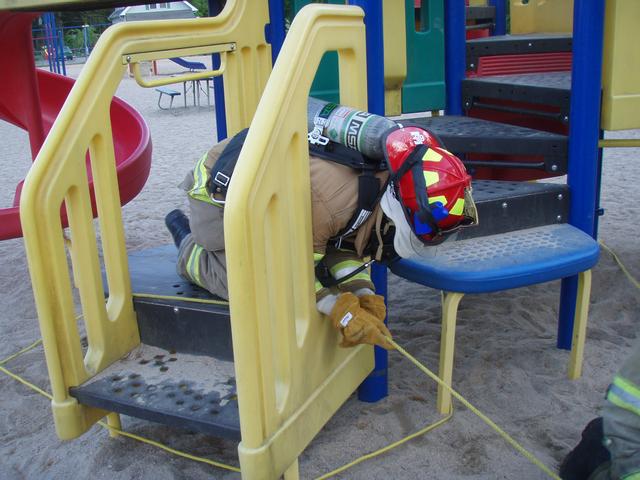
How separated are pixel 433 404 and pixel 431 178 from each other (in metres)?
1.02

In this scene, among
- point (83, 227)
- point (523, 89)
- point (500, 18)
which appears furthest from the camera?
point (500, 18)

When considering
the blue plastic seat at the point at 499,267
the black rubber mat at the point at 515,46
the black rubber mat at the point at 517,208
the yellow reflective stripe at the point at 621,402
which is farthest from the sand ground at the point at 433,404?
the black rubber mat at the point at 515,46

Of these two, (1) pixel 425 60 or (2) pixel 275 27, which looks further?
(1) pixel 425 60

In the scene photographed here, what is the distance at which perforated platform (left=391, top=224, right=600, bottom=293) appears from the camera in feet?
7.76

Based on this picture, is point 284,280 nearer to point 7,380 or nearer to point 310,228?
point 310,228

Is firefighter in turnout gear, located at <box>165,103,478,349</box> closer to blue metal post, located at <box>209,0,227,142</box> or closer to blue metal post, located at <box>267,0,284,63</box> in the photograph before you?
blue metal post, located at <box>267,0,284,63</box>

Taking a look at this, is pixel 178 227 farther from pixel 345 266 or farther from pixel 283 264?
pixel 283 264

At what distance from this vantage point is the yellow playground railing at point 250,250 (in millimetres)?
1734

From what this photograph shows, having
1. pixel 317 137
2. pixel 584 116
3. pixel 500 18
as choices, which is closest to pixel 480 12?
pixel 500 18

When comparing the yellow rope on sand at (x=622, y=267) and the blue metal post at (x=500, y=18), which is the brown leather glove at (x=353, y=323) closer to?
the yellow rope on sand at (x=622, y=267)

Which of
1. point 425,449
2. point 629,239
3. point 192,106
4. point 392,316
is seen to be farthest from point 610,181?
point 192,106

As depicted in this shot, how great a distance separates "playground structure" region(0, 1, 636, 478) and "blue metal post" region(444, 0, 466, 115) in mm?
1028

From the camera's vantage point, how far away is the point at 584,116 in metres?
2.75

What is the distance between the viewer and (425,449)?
2354mm
